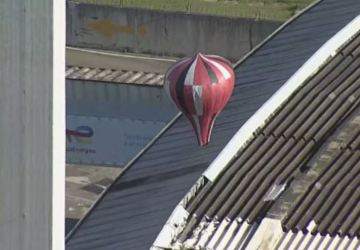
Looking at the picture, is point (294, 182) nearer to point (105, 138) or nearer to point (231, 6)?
point (105, 138)

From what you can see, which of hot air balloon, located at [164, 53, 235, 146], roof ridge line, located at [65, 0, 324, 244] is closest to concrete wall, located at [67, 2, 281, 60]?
roof ridge line, located at [65, 0, 324, 244]

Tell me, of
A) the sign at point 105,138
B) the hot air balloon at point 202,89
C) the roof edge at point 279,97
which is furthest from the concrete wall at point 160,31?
the hot air balloon at point 202,89

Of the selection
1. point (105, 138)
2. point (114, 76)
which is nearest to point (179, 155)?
point (105, 138)

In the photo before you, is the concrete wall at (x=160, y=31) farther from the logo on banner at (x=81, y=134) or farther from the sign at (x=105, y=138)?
the logo on banner at (x=81, y=134)

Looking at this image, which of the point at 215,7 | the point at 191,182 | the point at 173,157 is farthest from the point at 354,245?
the point at 215,7
